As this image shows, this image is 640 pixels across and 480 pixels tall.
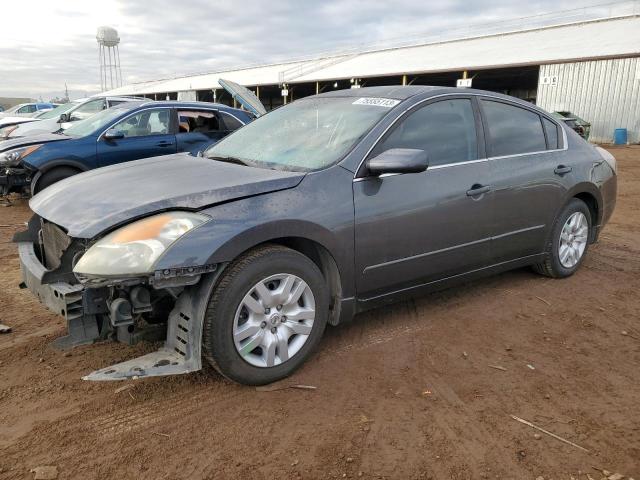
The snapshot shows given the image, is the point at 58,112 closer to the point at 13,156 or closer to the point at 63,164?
the point at 13,156

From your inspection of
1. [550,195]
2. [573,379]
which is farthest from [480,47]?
[573,379]

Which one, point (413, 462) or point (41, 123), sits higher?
point (41, 123)

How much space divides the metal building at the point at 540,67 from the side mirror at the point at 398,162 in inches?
839

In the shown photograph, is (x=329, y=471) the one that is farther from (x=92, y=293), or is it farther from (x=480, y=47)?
(x=480, y=47)

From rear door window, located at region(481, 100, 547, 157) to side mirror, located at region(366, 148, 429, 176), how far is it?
1.09 meters

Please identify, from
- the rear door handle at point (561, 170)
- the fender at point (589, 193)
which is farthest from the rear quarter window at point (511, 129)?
the fender at point (589, 193)

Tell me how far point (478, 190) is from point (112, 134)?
5802 millimetres

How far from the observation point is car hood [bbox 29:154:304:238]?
2729 millimetres

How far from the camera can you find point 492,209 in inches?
153

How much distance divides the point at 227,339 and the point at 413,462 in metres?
1.09

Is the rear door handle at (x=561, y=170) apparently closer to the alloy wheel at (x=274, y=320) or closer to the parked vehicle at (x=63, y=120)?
the alloy wheel at (x=274, y=320)

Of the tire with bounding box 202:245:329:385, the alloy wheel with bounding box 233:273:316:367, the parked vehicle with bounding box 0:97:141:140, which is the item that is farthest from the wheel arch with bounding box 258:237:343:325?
the parked vehicle with bounding box 0:97:141:140

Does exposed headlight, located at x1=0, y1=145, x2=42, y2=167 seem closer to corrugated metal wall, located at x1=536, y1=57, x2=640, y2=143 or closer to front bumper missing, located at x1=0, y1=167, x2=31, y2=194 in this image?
front bumper missing, located at x1=0, y1=167, x2=31, y2=194

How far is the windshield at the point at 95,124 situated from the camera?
7711 millimetres
